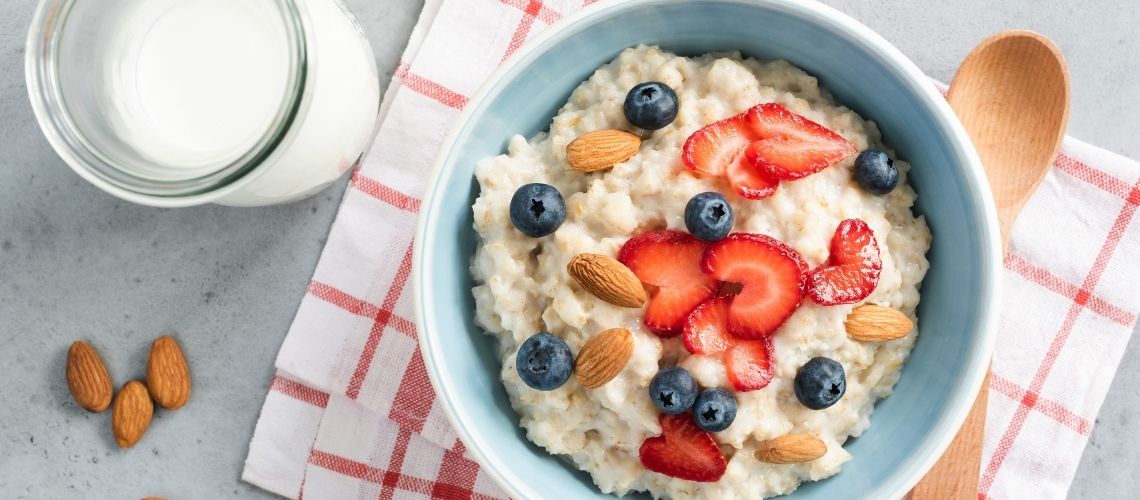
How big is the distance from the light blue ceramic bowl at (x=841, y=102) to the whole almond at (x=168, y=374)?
0.96m

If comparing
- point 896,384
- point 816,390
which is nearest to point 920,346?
point 896,384

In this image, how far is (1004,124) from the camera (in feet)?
7.31

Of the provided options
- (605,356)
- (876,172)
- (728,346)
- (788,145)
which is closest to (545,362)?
(605,356)

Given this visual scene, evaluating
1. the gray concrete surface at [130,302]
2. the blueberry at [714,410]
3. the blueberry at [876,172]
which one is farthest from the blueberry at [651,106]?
the gray concrete surface at [130,302]

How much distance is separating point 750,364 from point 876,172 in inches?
17.6

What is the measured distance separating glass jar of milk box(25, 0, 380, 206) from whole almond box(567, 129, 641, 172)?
588 mm

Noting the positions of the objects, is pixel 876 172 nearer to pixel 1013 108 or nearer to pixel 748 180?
pixel 748 180

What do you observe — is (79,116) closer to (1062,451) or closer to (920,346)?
(920,346)

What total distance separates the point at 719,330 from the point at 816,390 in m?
0.21

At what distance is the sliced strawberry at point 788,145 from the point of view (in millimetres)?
1818

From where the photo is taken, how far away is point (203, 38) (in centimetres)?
216

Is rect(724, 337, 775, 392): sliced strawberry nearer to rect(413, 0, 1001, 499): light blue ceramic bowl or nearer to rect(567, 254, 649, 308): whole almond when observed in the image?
rect(567, 254, 649, 308): whole almond

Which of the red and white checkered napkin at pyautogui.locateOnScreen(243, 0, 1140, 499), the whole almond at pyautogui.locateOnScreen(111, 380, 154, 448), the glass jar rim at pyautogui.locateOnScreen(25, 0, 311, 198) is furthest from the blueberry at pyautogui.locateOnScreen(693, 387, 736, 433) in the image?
the whole almond at pyautogui.locateOnScreen(111, 380, 154, 448)

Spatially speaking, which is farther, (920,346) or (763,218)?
(920,346)
